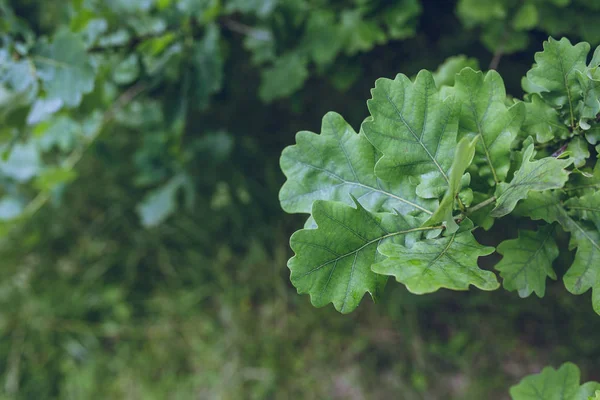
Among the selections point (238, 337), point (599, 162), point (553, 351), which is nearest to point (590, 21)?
point (599, 162)

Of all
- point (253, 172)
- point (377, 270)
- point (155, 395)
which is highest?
point (377, 270)

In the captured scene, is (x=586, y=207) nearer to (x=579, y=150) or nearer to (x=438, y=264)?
(x=579, y=150)

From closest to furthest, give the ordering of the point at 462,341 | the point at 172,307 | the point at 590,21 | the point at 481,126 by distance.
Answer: the point at 481,126 → the point at 590,21 → the point at 462,341 → the point at 172,307

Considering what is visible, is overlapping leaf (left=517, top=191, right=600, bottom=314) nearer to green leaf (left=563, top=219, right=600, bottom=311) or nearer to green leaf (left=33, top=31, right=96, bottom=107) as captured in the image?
green leaf (left=563, top=219, right=600, bottom=311)

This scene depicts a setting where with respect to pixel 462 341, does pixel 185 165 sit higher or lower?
higher

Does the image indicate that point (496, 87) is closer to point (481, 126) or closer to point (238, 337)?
point (481, 126)

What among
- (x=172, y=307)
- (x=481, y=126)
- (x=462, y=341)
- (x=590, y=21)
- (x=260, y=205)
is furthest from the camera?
(x=172, y=307)
